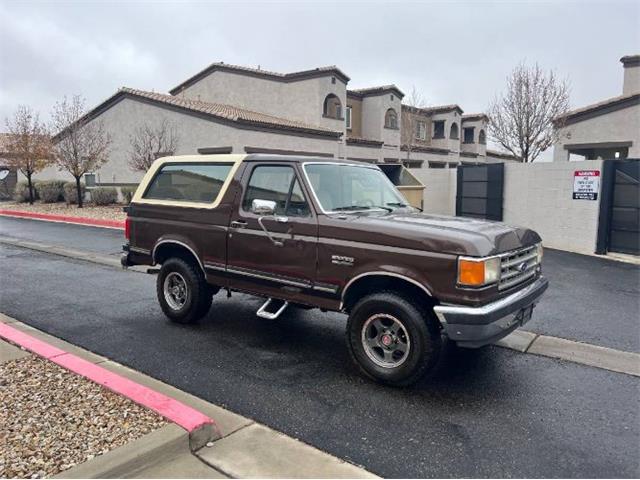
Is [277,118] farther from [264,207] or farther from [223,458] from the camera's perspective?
[223,458]

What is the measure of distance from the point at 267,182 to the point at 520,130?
2154 cm

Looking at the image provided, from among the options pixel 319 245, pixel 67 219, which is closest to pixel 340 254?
pixel 319 245

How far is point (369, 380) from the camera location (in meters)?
4.54

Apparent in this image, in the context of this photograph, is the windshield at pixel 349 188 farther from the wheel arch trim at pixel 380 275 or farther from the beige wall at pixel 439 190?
the beige wall at pixel 439 190

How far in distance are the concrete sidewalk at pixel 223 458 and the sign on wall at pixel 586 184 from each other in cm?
1063

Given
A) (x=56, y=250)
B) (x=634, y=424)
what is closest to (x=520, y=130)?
(x=56, y=250)

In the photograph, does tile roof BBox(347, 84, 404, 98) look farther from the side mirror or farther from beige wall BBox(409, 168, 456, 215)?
the side mirror

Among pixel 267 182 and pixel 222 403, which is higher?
pixel 267 182

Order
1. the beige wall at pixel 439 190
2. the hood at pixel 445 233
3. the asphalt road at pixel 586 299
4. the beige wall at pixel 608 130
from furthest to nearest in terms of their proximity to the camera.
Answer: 1. the beige wall at pixel 608 130
2. the beige wall at pixel 439 190
3. the asphalt road at pixel 586 299
4. the hood at pixel 445 233

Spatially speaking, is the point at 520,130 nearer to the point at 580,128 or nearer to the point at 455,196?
the point at 580,128

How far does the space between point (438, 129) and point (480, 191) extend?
27.2 metres

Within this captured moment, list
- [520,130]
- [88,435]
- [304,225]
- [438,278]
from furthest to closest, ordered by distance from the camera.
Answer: [520,130]
[304,225]
[438,278]
[88,435]

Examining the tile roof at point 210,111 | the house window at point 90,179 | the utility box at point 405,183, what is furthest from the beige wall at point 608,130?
the house window at point 90,179

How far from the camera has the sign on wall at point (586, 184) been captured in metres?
11.4
